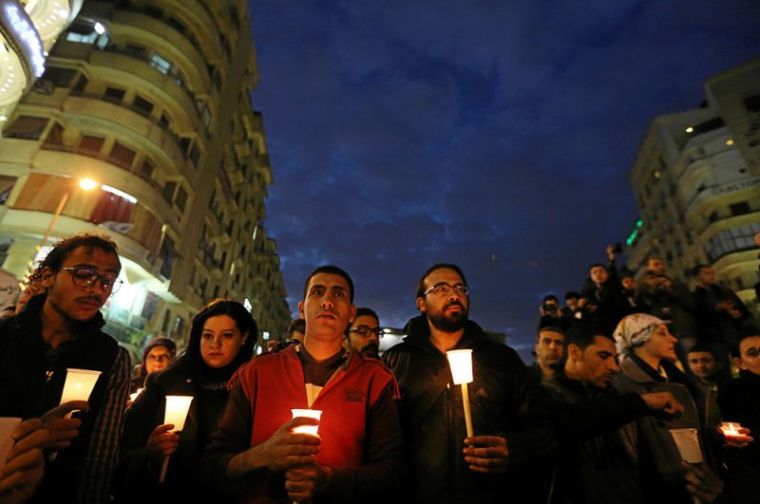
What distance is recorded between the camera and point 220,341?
345cm

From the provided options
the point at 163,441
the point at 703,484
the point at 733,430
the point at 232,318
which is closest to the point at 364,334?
the point at 232,318

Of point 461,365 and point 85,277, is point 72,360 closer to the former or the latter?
point 85,277

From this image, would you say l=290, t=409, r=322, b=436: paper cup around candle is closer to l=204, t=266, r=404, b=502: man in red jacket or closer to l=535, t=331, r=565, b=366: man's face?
l=204, t=266, r=404, b=502: man in red jacket

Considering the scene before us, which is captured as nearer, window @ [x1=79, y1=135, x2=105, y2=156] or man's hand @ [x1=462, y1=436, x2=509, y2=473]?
man's hand @ [x1=462, y1=436, x2=509, y2=473]

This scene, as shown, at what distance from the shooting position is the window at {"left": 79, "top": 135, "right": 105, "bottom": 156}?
63.9 ft

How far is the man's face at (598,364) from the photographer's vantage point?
12.0 ft

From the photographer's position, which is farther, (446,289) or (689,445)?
(446,289)

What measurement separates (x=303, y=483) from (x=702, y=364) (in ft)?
18.6

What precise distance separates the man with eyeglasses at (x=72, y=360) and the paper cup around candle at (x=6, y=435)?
0.89m

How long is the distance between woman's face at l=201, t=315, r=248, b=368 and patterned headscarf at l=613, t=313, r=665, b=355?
4177 millimetres

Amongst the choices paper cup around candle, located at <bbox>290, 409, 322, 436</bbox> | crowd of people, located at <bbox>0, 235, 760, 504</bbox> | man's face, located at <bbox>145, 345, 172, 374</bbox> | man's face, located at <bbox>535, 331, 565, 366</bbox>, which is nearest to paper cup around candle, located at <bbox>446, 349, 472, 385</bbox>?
crowd of people, located at <bbox>0, 235, 760, 504</bbox>

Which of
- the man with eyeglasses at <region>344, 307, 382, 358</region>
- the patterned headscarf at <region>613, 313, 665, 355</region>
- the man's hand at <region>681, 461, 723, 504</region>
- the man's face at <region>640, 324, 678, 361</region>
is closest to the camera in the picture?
the man's hand at <region>681, 461, 723, 504</region>

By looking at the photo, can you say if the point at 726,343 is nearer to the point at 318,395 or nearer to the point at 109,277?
the point at 318,395

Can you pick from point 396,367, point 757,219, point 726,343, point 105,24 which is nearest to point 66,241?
point 396,367
